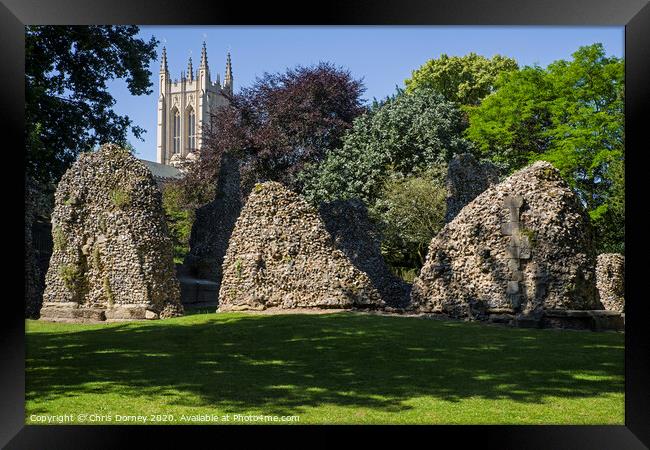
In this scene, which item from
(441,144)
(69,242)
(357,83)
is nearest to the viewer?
(69,242)

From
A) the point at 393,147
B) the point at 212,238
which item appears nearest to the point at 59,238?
the point at 212,238

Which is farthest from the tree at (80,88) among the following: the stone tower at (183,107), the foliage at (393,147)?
the stone tower at (183,107)

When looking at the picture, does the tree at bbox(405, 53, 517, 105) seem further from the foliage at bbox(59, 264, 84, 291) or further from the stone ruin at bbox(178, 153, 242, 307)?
the foliage at bbox(59, 264, 84, 291)

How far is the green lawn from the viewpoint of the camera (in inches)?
305

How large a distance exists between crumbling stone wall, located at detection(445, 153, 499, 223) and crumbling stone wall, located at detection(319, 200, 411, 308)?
8.24 ft

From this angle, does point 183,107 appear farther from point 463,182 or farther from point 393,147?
point 463,182

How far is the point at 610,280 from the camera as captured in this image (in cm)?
2356

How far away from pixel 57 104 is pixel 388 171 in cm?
1297

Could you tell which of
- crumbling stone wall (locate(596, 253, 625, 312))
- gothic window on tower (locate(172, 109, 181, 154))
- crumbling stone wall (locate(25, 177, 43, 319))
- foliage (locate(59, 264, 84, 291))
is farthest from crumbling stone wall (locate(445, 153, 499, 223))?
gothic window on tower (locate(172, 109, 181, 154))
